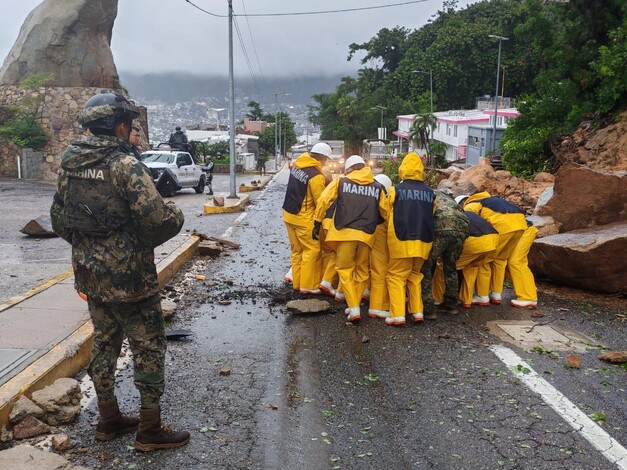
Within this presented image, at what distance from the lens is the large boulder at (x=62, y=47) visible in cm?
3053

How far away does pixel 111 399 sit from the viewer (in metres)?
3.89

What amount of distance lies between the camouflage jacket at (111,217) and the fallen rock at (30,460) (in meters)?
0.93

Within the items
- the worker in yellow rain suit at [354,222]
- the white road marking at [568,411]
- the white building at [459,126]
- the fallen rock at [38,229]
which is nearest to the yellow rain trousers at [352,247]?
the worker in yellow rain suit at [354,222]

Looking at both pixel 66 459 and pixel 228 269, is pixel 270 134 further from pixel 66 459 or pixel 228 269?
pixel 66 459

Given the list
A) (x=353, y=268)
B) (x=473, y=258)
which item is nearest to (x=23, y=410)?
(x=353, y=268)

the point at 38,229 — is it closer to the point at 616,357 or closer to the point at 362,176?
the point at 362,176

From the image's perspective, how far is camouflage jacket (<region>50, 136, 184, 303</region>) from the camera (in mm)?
3604

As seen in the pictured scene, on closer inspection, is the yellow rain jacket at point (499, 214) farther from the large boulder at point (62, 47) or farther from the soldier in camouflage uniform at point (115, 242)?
the large boulder at point (62, 47)

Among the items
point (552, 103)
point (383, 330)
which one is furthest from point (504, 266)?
point (552, 103)

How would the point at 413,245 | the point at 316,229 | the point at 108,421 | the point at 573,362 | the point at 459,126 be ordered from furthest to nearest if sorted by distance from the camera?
the point at 459,126, the point at 316,229, the point at 413,245, the point at 573,362, the point at 108,421

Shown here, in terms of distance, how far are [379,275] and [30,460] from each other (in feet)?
14.4

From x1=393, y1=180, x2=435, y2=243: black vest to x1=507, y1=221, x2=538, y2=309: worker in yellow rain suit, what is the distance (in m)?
1.64

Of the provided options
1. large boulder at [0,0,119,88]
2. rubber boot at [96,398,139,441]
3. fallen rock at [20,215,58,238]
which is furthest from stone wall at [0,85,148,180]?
rubber boot at [96,398,139,441]

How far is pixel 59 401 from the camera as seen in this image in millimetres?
4152
